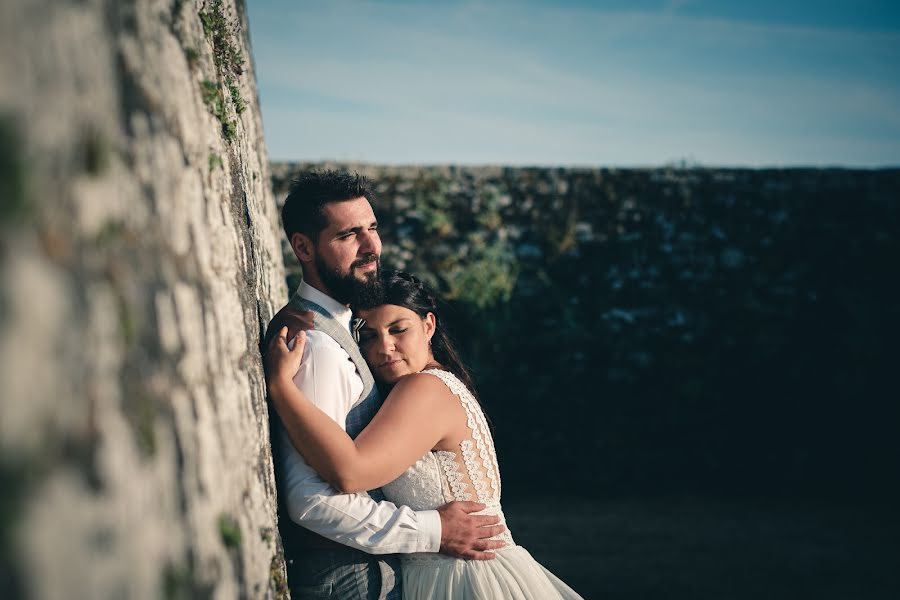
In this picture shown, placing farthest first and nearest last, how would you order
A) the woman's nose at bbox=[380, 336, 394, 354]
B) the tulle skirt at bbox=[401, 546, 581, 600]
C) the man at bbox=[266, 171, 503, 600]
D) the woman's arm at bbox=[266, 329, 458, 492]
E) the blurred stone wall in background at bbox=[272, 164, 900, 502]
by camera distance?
the blurred stone wall in background at bbox=[272, 164, 900, 502] → the woman's nose at bbox=[380, 336, 394, 354] → the tulle skirt at bbox=[401, 546, 581, 600] → the man at bbox=[266, 171, 503, 600] → the woman's arm at bbox=[266, 329, 458, 492]

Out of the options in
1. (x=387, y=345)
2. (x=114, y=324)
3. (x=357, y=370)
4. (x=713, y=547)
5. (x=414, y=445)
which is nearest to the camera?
(x=114, y=324)

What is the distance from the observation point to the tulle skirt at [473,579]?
2580mm

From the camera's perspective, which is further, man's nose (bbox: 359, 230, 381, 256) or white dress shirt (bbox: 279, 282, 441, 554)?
man's nose (bbox: 359, 230, 381, 256)

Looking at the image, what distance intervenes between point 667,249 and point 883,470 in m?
3.84

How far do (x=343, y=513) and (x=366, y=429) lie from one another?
307 mm

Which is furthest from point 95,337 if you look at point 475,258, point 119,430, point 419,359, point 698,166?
point 698,166

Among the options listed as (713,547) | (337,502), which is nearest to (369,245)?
(337,502)

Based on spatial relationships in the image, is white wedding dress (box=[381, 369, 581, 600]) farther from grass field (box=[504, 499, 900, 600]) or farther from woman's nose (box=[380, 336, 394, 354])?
grass field (box=[504, 499, 900, 600])

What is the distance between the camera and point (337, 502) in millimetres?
2439

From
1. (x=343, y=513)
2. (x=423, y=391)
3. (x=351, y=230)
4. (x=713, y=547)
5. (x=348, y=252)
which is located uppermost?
(x=351, y=230)

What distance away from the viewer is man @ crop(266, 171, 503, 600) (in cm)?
248

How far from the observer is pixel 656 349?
8.80 meters

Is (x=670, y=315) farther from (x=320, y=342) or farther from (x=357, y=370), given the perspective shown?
(x=320, y=342)

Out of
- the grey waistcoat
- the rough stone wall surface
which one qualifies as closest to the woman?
the grey waistcoat
